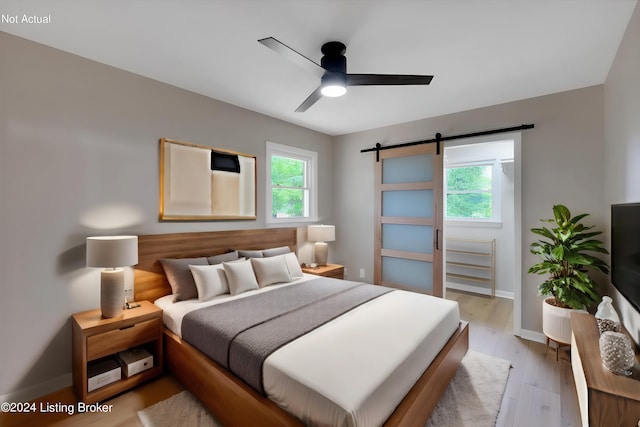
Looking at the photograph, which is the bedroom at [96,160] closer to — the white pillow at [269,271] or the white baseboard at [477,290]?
the white pillow at [269,271]

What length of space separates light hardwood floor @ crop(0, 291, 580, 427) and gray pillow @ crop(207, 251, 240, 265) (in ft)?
3.52

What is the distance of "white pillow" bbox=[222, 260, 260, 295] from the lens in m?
2.78

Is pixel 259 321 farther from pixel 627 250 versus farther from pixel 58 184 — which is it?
pixel 627 250

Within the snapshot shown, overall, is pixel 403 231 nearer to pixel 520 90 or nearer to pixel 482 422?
pixel 520 90

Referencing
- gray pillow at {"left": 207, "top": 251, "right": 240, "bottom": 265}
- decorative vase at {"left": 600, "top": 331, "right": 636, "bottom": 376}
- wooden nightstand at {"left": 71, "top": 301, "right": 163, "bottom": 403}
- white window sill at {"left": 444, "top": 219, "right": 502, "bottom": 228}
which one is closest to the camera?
decorative vase at {"left": 600, "top": 331, "right": 636, "bottom": 376}

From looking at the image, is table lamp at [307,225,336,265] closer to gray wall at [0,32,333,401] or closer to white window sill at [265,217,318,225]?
white window sill at [265,217,318,225]

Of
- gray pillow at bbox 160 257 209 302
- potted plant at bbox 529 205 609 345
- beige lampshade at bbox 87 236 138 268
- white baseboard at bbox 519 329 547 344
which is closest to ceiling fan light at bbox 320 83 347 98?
beige lampshade at bbox 87 236 138 268

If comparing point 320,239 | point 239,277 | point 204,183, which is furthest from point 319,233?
point 204,183

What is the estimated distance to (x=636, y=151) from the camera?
73.6 inches

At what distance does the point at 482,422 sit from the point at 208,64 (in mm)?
3458

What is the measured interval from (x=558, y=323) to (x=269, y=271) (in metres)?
2.85

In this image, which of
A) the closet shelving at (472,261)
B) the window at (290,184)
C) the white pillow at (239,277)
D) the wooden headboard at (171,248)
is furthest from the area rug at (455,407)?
the closet shelving at (472,261)

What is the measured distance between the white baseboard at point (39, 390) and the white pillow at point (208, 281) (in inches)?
45.0

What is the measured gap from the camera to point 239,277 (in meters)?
2.81
